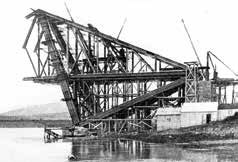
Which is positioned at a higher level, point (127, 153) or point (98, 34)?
point (98, 34)

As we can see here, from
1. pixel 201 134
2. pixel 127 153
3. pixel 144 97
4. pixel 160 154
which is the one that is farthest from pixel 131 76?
pixel 160 154

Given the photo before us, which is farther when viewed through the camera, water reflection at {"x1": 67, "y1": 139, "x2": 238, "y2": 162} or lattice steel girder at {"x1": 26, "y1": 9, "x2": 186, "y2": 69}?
lattice steel girder at {"x1": 26, "y1": 9, "x2": 186, "y2": 69}

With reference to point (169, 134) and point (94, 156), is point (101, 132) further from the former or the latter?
point (94, 156)

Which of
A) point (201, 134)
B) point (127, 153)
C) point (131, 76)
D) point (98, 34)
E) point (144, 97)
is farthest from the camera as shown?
point (98, 34)

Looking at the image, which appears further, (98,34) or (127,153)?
(98,34)

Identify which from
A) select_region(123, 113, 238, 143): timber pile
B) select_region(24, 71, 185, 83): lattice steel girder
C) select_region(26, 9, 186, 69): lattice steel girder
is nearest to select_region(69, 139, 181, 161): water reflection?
select_region(123, 113, 238, 143): timber pile

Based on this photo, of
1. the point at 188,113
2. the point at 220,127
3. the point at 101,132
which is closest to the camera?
the point at 220,127

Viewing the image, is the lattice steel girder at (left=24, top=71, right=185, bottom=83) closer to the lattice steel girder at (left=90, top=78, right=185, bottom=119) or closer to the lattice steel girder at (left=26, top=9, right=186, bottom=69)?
the lattice steel girder at (left=90, top=78, right=185, bottom=119)

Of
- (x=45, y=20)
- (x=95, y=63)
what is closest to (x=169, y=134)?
(x=95, y=63)

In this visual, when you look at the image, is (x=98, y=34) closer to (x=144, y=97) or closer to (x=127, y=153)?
(x=144, y=97)

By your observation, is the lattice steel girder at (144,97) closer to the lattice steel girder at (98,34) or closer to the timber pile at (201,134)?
the lattice steel girder at (98,34)

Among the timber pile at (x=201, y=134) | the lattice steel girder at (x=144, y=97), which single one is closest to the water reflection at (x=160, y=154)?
the timber pile at (x=201, y=134)
